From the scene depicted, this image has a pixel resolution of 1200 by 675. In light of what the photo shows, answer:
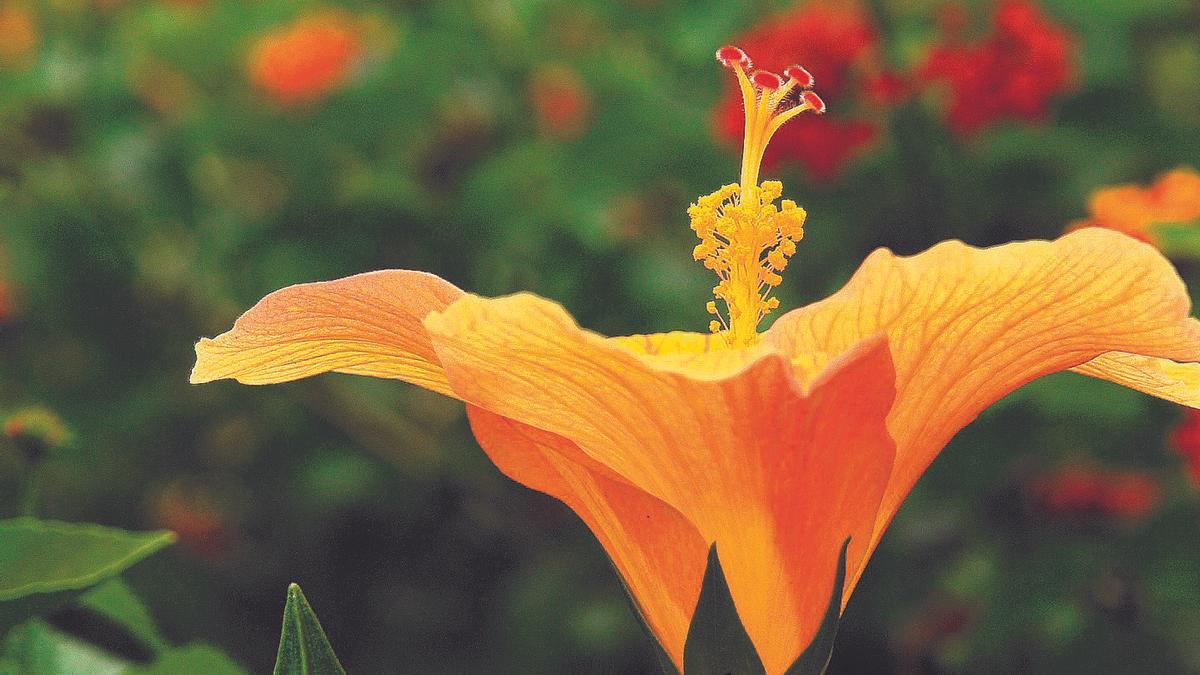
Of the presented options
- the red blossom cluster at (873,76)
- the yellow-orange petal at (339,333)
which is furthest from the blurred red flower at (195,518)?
the yellow-orange petal at (339,333)

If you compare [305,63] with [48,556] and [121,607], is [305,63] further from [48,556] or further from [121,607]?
[48,556]

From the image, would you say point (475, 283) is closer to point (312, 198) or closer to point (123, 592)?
point (312, 198)

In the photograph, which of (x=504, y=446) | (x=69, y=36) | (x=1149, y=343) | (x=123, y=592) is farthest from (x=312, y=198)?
(x=1149, y=343)

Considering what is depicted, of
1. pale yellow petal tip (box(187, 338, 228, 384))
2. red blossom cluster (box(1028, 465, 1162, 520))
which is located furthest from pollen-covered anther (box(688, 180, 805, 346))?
red blossom cluster (box(1028, 465, 1162, 520))

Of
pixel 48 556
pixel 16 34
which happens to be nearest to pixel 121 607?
pixel 48 556

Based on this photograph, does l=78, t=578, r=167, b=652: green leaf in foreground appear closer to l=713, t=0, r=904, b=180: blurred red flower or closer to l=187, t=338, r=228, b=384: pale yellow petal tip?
l=187, t=338, r=228, b=384: pale yellow petal tip
